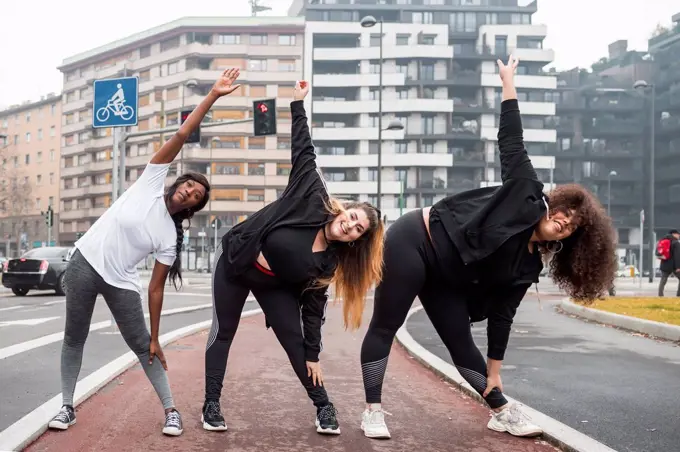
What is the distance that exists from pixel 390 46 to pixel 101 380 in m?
68.6

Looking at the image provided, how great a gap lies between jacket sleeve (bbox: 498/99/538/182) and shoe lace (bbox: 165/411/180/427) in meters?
2.41

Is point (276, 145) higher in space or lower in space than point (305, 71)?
lower

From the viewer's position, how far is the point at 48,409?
15.1 ft

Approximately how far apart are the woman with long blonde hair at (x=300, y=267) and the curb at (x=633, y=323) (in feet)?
22.8

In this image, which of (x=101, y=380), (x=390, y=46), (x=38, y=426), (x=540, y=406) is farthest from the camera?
(x=390, y=46)

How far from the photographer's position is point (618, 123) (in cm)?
7850

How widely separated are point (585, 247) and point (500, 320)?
0.68 metres

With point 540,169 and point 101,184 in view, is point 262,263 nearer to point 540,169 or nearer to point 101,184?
point 540,169

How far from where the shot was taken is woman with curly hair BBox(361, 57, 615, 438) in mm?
4055

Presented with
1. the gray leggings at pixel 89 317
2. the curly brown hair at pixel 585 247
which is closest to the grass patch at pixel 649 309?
the curly brown hair at pixel 585 247

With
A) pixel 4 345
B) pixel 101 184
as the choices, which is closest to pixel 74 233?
pixel 101 184

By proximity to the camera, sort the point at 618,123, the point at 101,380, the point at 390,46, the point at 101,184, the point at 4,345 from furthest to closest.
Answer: the point at 101,184 < the point at 618,123 < the point at 390,46 < the point at 4,345 < the point at 101,380

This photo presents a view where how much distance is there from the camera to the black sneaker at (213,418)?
4.24m

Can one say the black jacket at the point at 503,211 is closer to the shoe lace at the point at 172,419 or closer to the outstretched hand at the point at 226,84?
the outstretched hand at the point at 226,84
